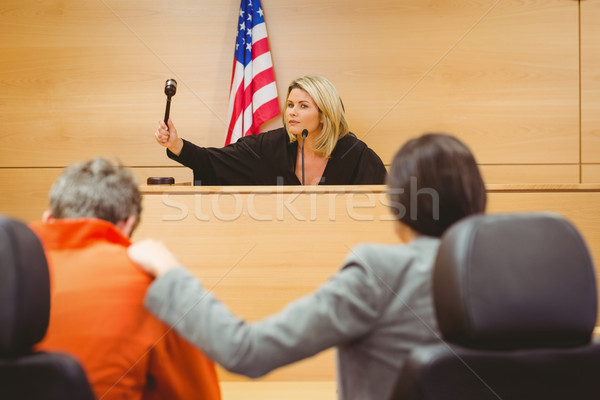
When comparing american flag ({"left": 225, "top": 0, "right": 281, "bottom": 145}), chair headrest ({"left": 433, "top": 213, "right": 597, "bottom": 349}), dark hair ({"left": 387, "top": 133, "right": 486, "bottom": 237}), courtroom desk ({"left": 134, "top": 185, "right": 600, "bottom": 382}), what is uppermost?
american flag ({"left": 225, "top": 0, "right": 281, "bottom": 145})

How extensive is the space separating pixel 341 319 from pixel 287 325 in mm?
80

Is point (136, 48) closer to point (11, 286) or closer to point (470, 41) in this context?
point (470, 41)

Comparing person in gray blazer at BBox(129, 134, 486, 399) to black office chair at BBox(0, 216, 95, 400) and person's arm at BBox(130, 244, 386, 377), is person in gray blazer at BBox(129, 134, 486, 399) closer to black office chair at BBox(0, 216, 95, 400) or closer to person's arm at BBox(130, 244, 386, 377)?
person's arm at BBox(130, 244, 386, 377)

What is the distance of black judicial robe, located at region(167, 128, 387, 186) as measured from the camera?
2.77 m

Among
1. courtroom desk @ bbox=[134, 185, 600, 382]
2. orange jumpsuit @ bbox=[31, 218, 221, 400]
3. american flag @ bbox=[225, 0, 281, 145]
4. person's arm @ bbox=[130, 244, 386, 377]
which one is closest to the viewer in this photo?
person's arm @ bbox=[130, 244, 386, 377]

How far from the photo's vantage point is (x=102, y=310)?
0.90m

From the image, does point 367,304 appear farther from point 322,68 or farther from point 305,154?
point 322,68

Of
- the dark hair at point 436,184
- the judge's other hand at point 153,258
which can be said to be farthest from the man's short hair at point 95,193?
the dark hair at point 436,184

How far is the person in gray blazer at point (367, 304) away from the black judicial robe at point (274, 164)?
1885 millimetres

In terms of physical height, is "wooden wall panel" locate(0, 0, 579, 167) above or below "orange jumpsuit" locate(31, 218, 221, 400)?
above

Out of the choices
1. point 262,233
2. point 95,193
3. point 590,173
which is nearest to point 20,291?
point 95,193

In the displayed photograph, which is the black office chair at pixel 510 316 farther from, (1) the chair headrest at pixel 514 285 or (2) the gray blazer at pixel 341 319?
(2) the gray blazer at pixel 341 319

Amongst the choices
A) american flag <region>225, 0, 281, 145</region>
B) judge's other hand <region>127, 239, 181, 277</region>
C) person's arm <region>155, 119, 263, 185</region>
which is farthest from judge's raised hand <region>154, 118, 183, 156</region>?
judge's other hand <region>127, 239, 181, 277</region>

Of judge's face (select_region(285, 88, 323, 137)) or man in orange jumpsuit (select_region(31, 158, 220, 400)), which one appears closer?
man in orange jumpsuit (select_region(31, 158, 220, 400))
